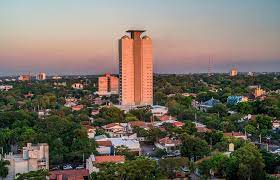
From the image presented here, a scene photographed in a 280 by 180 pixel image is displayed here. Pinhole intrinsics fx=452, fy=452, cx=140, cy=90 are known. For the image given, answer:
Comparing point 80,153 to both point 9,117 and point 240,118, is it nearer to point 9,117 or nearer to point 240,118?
point 9,117

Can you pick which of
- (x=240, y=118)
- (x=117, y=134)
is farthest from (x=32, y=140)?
(x=240, y=118)

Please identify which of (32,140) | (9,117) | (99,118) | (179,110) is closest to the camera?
(32,140)

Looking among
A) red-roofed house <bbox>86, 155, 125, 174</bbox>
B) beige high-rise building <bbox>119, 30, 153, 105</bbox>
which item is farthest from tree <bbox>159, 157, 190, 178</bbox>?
beige high-rise building <bbox>119, 30, 153, 105</bbox>

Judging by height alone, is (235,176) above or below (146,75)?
below

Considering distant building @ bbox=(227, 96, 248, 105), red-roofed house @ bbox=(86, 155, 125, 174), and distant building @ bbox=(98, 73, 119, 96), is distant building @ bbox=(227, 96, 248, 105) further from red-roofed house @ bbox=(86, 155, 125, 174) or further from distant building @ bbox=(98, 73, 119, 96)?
distant building @ bbox=(98, 73, 119, 96)

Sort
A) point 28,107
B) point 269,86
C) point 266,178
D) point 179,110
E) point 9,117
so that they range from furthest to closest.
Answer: point 269,86 → point 28,107 → point 179,110 → point 9,117 → point 266,178

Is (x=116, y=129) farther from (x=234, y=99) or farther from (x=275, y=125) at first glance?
(x=234, y=99)

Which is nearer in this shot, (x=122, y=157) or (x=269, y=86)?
(x=122, y=157)
